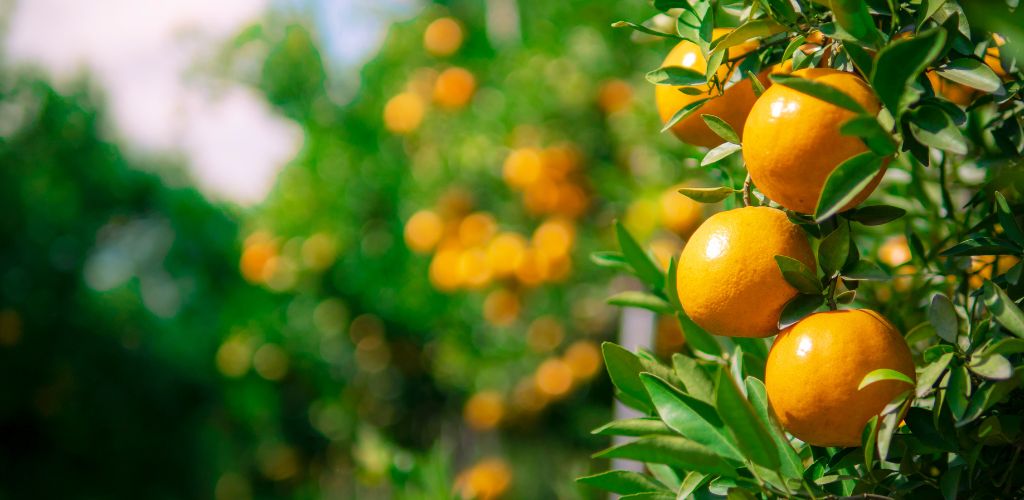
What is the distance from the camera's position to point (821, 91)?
33 centimetres

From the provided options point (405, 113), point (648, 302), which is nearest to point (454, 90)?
point (405, 113)

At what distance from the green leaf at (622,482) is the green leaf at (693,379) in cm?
6

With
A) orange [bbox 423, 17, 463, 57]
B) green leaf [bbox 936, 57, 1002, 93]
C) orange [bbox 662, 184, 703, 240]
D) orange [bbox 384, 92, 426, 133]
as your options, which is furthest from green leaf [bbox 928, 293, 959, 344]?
orange [bbox 423, 17, 463, 57]

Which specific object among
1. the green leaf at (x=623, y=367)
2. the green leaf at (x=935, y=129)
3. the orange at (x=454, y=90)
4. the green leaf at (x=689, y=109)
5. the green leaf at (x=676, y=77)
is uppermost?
the green leaf at (x=935, y=129)

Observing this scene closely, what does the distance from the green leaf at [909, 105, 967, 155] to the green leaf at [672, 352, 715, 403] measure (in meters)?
0.15

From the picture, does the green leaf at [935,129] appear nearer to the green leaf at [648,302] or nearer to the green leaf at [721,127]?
the green leaf at [721,127]

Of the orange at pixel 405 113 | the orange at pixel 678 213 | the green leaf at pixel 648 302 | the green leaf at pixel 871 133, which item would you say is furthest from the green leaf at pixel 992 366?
the orange at pixel 405 113

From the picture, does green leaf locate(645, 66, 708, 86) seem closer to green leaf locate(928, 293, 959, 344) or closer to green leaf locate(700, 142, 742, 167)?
green leaf locate(700, 142, 742, 167)

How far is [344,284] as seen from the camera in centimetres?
316

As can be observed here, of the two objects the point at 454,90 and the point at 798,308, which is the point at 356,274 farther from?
the point at 798,308

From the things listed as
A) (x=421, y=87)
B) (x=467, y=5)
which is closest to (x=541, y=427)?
(x=421, y=87)

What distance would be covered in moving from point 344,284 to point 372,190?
40 centimetres

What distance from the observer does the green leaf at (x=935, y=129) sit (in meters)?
0.34

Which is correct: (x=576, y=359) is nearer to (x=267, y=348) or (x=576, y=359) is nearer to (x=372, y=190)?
(x=372, y=190)
